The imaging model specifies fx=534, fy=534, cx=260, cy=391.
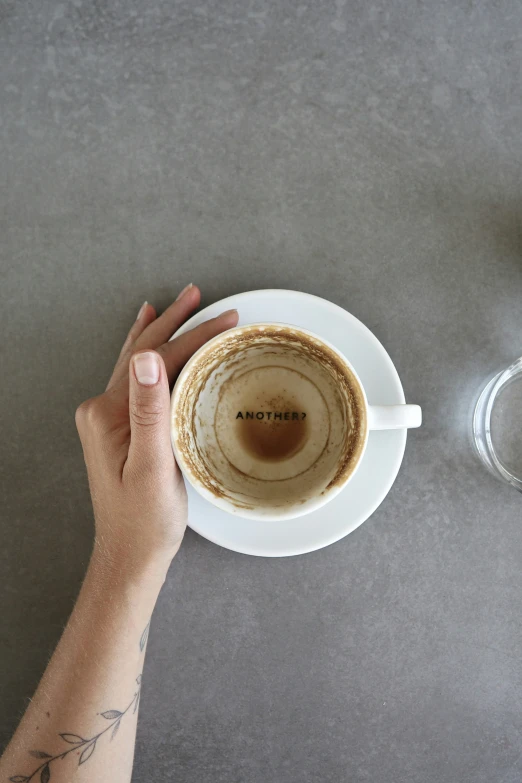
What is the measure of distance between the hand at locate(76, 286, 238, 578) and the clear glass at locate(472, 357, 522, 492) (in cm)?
50

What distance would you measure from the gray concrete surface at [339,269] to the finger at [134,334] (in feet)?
0.14

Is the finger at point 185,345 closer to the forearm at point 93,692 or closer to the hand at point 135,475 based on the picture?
the hand at point 135,475

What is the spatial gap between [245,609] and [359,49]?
1066 mm

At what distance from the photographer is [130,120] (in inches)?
39.6

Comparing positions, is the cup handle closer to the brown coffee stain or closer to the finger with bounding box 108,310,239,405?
the brown coffee stain

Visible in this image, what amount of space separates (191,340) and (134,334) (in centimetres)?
16

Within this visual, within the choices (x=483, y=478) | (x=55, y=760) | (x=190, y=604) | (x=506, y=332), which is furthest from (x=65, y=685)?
(x=506, y=332)

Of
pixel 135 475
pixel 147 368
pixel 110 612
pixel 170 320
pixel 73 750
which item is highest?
pixel 147 368

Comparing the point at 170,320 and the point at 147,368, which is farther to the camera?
the point at 170,320

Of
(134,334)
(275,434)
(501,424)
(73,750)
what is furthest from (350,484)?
(73,750)

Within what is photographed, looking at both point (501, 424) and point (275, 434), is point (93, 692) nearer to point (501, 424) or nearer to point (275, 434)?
point (275, 434)

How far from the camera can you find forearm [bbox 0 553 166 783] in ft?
2.71

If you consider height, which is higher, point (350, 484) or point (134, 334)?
point (134, 334)

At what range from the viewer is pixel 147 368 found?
674mm
